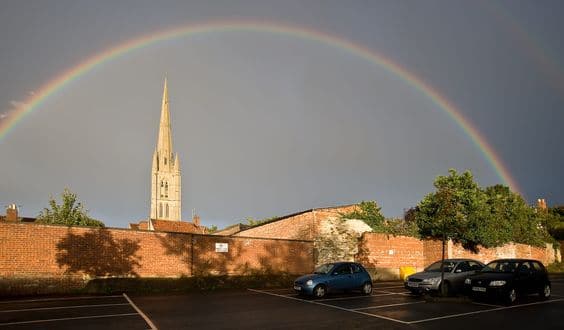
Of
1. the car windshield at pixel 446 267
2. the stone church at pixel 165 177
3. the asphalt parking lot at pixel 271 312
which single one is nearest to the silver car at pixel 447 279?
the car windshield at pixel 446 267

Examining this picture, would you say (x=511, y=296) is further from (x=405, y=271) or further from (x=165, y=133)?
(x=165, y=133)

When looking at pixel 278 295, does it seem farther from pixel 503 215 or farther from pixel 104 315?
pixel 503 215

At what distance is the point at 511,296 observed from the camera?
55.8 feet

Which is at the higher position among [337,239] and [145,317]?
[337,239]

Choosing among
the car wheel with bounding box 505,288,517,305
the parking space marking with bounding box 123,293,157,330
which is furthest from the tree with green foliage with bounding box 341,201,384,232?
the parking space marking with bounding box 123,293,157,330

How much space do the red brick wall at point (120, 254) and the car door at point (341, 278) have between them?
769 centimetres

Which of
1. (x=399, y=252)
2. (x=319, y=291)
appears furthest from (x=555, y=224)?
(x=319, y=291)

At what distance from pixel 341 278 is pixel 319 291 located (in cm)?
142

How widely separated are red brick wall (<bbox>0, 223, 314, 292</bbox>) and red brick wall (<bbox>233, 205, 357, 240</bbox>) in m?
3.65

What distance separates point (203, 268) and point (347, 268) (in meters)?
8.28

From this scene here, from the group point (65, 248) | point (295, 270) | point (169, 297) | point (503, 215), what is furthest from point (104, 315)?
point (503, 215)

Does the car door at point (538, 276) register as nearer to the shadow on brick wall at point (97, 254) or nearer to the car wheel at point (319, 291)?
the car wheel at point (319, 291)

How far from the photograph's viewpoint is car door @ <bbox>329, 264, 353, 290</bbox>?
19781 mm

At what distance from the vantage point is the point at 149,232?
23.4 metres
